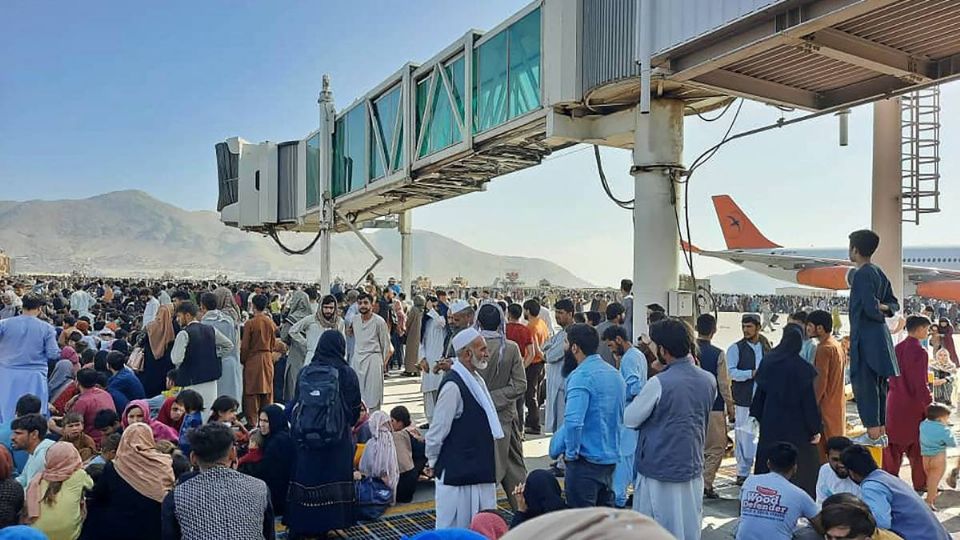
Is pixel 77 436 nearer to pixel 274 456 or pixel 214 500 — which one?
pixel 274 456

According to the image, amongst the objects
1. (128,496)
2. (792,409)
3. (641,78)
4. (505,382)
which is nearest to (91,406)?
(128,496)

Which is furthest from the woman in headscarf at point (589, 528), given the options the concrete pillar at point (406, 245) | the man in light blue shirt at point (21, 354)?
the concrete pillar at point (406, 245)

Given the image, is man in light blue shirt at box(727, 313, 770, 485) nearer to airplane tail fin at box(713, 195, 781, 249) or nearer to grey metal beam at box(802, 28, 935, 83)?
grey metal beam at box(802, 28, 935, 83)

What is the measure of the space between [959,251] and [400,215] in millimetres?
31187

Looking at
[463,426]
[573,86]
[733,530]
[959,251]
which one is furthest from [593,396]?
[959,251]

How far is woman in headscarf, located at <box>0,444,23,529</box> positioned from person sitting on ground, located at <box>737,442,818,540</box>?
4120 mm

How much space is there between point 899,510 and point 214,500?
146 inches

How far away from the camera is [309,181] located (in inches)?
619

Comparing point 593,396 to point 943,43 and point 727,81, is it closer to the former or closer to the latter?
point 727,81

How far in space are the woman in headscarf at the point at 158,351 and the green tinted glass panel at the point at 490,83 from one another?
4565mm

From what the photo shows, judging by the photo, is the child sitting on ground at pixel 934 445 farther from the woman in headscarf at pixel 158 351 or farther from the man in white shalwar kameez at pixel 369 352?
the woman in headscarf at pixel 158 351

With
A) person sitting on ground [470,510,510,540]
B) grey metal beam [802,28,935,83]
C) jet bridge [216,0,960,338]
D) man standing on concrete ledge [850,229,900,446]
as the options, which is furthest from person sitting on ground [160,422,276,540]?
grey metal beam [802,28,935,83]

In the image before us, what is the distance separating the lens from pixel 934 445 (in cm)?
583

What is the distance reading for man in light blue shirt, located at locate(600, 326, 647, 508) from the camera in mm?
5566
